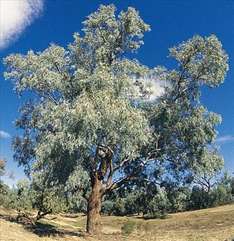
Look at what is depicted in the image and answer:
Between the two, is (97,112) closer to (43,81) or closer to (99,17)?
(43,81)

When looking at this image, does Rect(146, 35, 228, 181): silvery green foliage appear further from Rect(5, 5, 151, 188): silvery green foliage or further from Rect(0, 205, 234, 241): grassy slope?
Rect(0, 205, 234, 241): grassy slope

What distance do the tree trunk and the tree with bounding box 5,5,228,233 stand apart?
0.25ft

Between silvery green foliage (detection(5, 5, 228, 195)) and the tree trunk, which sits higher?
silvery green foliage (detection(5, 5, 228, 195))

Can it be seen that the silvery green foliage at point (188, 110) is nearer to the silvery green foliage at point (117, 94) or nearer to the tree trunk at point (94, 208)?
the silvery green foliage at point (117, 94)

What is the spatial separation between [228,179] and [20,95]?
286ft

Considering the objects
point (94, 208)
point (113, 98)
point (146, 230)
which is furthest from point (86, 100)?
point (146, 230)

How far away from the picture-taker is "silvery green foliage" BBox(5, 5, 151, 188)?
2994cm

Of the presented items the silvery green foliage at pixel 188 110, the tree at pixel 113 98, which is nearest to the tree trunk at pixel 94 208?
the tree at pixel 113 98

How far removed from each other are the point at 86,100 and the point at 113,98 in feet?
6.69

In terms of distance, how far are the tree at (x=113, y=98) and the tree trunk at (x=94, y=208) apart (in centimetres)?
8

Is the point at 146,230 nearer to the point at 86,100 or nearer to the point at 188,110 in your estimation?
the point at 188,110

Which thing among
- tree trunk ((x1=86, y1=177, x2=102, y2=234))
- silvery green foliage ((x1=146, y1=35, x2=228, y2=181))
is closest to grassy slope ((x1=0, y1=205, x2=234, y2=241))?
tree trunk ((x1=86, y1=177, x2=102, y2=234))

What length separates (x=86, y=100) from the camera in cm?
3036

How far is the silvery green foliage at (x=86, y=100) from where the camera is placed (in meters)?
29.9
